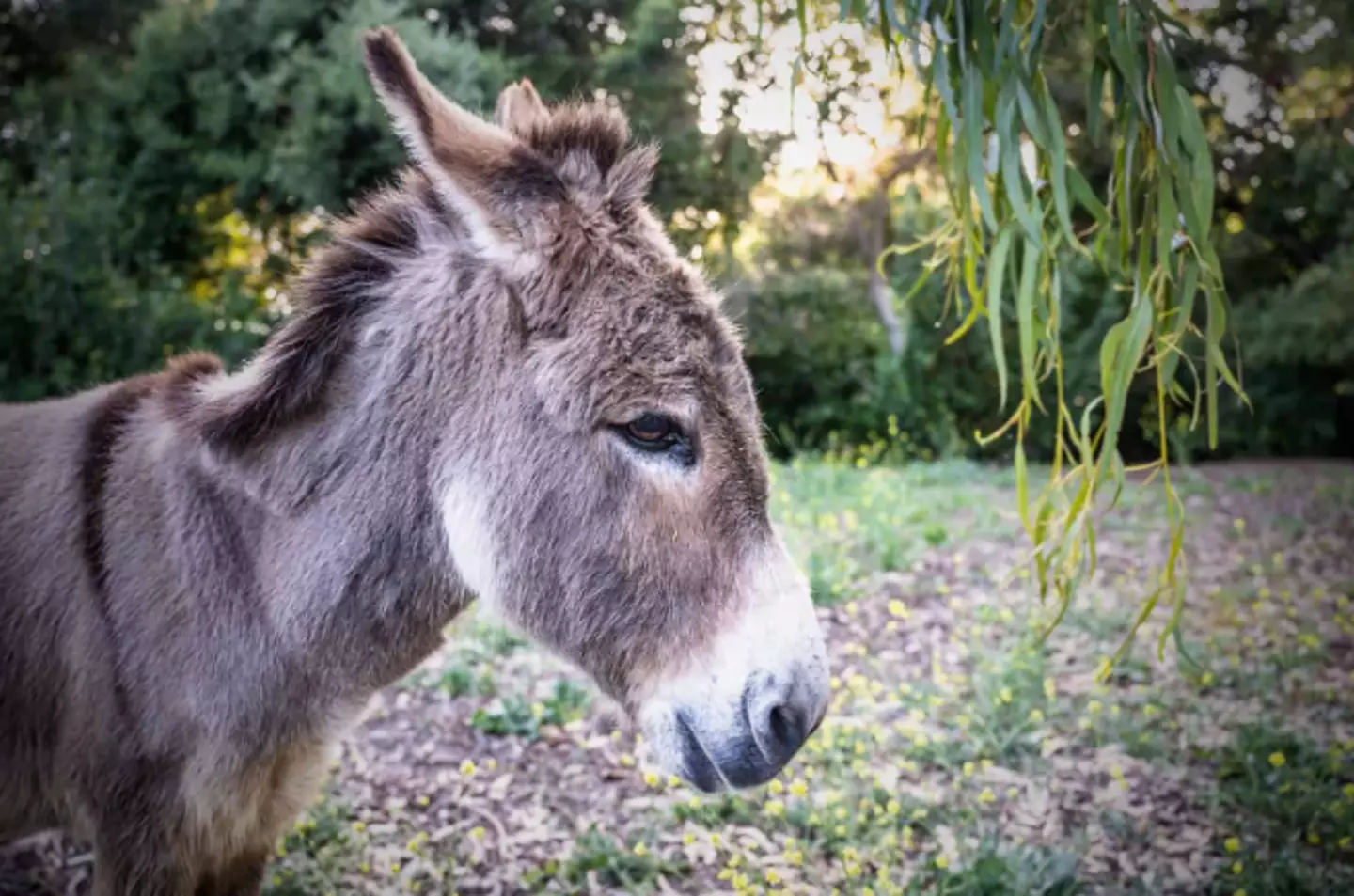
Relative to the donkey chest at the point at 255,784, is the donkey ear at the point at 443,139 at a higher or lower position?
higher

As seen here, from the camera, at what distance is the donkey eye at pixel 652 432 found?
4.79 ft

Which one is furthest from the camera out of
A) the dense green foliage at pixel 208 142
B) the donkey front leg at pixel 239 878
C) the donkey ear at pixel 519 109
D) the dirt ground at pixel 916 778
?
the dense green foliage at pixel 208 142

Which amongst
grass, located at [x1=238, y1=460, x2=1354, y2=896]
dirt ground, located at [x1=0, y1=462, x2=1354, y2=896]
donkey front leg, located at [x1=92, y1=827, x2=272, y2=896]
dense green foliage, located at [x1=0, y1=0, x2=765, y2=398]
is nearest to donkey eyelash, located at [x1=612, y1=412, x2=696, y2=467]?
dirt ground, located at [x1=0, y1=462, x2=1354, y2=896]

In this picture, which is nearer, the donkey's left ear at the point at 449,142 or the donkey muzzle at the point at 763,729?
the donkey muzzle at the point at 763,729

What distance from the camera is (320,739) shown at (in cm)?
170

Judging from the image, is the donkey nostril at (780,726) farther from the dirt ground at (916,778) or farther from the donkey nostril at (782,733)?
the dirt ground at (916,778)

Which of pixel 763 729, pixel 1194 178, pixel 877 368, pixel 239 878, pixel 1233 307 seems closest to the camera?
pixel 763 729

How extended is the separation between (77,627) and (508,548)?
2.57 feet

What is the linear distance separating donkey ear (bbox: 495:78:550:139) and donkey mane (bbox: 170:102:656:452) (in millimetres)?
32

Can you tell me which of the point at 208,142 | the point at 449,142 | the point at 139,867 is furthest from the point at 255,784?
the point at 208,142

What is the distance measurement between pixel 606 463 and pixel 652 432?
0.27ft

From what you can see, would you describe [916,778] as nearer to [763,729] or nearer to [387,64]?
[763,729]

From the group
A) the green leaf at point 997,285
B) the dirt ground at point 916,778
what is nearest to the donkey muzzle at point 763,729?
the dirt ground at point 916,778

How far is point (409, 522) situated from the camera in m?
1.59
